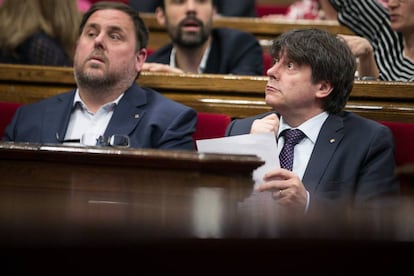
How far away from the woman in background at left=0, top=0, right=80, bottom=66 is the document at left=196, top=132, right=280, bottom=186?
0.68 metres

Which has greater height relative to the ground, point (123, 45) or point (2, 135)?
point (123, 45)

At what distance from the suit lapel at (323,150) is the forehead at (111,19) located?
1.29 feet

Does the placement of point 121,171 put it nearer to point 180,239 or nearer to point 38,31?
point 180,239

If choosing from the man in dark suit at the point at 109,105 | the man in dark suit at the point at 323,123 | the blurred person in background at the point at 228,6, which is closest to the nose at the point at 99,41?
the man in dark suit at the point at 109,105

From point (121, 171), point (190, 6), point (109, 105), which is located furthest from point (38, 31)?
point (121, 171)

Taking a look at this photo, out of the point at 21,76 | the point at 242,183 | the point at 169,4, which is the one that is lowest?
the point at 242,183

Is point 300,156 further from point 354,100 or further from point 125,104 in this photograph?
point 125,104

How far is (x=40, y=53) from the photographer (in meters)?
1.51

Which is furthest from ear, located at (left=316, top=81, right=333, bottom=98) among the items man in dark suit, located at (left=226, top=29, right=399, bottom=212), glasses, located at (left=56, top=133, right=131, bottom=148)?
glasses, located at (left=56, top=133, right=131, bottom=148)

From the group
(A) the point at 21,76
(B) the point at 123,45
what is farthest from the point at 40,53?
(B) the point at 123,45

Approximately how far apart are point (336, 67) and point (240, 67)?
1.61 feet

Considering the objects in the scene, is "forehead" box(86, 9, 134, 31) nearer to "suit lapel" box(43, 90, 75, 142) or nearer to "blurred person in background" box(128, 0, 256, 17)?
"suit lapel" box(43, 90, 75, 142)

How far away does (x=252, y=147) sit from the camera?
924mm

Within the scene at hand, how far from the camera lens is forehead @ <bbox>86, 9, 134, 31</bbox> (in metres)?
1.24
